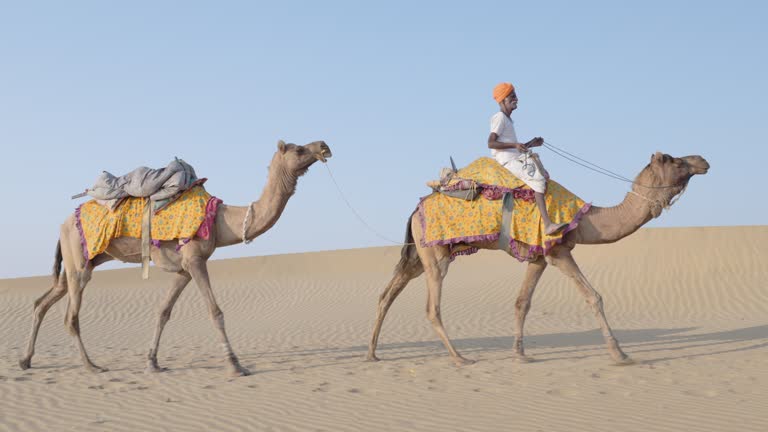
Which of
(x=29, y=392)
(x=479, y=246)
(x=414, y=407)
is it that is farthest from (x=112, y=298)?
(x=414, y=407)

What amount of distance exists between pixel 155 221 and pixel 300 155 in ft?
6.81

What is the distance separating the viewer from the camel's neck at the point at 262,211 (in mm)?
8680

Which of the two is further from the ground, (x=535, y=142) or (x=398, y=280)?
(x=535, y=142)

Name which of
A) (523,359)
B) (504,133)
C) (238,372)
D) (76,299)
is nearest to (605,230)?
(504,133)

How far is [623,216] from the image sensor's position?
28.7ft

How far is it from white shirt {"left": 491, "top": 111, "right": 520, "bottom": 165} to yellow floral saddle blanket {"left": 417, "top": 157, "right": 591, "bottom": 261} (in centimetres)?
15

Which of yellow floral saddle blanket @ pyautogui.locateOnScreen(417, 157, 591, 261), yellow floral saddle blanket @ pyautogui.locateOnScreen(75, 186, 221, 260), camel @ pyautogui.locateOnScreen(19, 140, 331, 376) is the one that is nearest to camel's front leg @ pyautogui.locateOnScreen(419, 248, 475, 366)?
yellow floral saddle blanket @ pyautogui.locateOnScreen(417, 157, 591, 261)

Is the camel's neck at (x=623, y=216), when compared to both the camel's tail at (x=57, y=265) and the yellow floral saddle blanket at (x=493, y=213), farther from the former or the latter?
the camel's tail at (x=57, y=265)

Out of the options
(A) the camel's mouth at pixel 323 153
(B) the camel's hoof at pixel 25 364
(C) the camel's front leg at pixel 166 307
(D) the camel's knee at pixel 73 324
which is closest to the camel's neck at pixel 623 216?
(A) the camel's mouth at pixel 323 153

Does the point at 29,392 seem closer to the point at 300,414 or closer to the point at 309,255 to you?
the point at 300,414

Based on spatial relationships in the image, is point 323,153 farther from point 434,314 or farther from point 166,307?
point 166,307

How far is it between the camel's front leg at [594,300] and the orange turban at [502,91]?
6.78ft

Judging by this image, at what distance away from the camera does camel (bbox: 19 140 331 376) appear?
8617 mm

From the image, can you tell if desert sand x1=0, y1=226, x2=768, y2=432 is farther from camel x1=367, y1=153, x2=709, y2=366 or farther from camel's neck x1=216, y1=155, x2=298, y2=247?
camel's neck x1=216, y1=155, x2=298, y2=247
